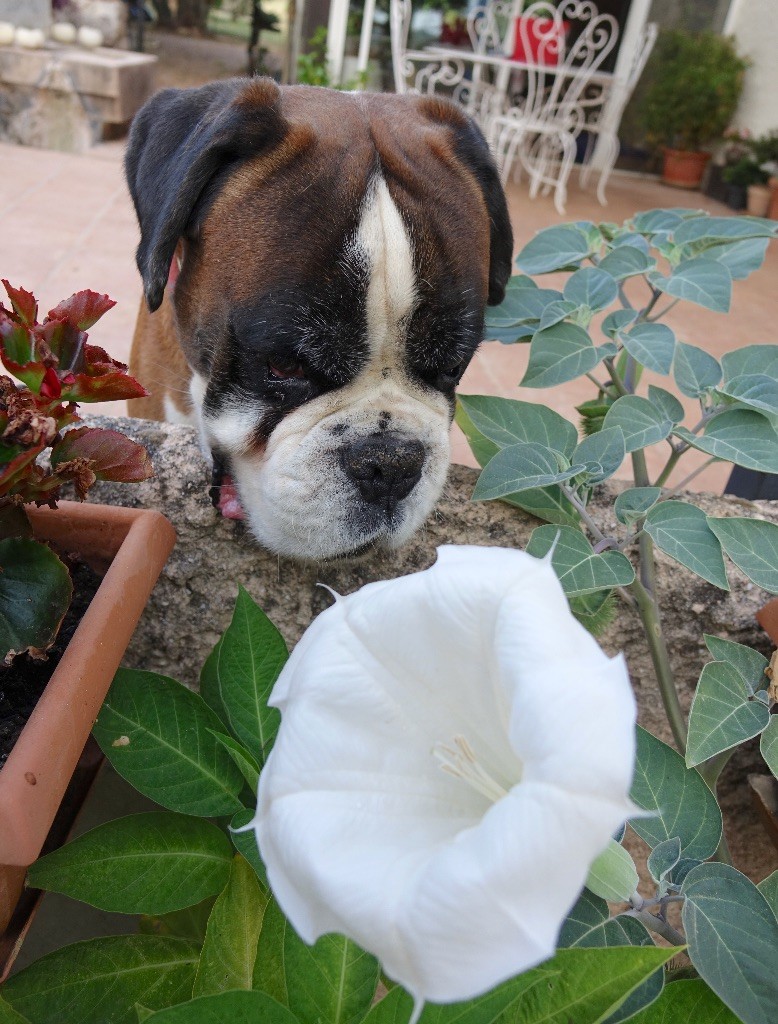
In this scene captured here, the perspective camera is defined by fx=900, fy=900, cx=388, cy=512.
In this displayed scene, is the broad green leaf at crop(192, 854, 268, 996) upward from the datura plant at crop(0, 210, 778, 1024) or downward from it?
downward

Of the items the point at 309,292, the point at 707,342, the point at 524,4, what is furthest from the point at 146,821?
the point at 524,4

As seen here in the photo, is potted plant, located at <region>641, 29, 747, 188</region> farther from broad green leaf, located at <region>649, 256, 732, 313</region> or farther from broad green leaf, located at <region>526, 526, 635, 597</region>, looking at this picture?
broad green leaf, located at <region>526, 526, 635, 597</region>

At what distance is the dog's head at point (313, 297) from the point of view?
4.46 feet

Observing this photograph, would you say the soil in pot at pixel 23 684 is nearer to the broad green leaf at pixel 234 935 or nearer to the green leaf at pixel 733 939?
the broad green leaf at pixel 234 935

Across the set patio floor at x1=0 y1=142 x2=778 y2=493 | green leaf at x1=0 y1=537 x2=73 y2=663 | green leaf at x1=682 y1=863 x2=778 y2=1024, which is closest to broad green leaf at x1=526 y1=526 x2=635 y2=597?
green leaf at x1=682 y1=863 x2=778 y2=1024

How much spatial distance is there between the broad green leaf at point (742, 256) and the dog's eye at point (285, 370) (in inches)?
28.0

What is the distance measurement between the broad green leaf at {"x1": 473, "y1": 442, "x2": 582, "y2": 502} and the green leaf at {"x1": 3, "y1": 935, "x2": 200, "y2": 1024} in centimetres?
64

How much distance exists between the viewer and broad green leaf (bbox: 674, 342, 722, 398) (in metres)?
1.27

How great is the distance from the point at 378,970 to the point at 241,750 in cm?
30

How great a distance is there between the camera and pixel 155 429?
137 centimetres

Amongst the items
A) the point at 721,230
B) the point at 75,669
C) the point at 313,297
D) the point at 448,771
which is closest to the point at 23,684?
the point at 75,669

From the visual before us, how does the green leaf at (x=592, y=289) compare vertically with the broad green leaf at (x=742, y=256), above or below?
below

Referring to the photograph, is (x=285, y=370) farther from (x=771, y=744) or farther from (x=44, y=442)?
(x=771, y=744)

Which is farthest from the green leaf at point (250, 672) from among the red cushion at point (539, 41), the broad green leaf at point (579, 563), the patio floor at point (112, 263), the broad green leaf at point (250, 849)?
the red cushion at point (539, 41)
